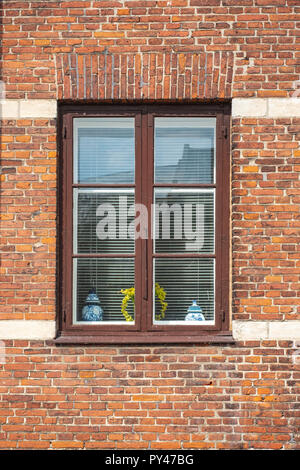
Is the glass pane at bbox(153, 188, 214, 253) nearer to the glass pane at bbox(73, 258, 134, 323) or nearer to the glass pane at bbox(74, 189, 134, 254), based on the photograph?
the glass pane at bbox(74, 189, 134, 254)

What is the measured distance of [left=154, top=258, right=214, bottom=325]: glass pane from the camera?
451 cm

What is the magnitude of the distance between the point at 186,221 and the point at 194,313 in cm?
90

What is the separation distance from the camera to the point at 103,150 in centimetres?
459

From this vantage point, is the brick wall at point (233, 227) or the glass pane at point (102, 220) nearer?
the brick wall at point (233, 227)

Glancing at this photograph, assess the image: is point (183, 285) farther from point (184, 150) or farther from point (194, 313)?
point (184, 150)

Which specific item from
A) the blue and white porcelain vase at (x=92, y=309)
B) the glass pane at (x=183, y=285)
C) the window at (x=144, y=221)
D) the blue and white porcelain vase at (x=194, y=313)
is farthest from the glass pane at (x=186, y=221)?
the blue and white porcelain vase at (x=92, y=309)

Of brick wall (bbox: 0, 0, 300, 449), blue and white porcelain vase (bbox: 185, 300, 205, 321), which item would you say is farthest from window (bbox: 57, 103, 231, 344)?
brick wall (bbox: 0, 0, 300, 449)

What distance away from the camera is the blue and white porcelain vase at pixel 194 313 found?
4.48 m

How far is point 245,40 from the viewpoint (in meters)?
4.36

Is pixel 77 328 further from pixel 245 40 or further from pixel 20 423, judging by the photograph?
pixel 245 40

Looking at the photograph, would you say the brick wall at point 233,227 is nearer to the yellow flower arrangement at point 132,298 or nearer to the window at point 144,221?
the window at point 144,221

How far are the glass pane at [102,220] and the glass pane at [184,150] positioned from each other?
17.5 inches
